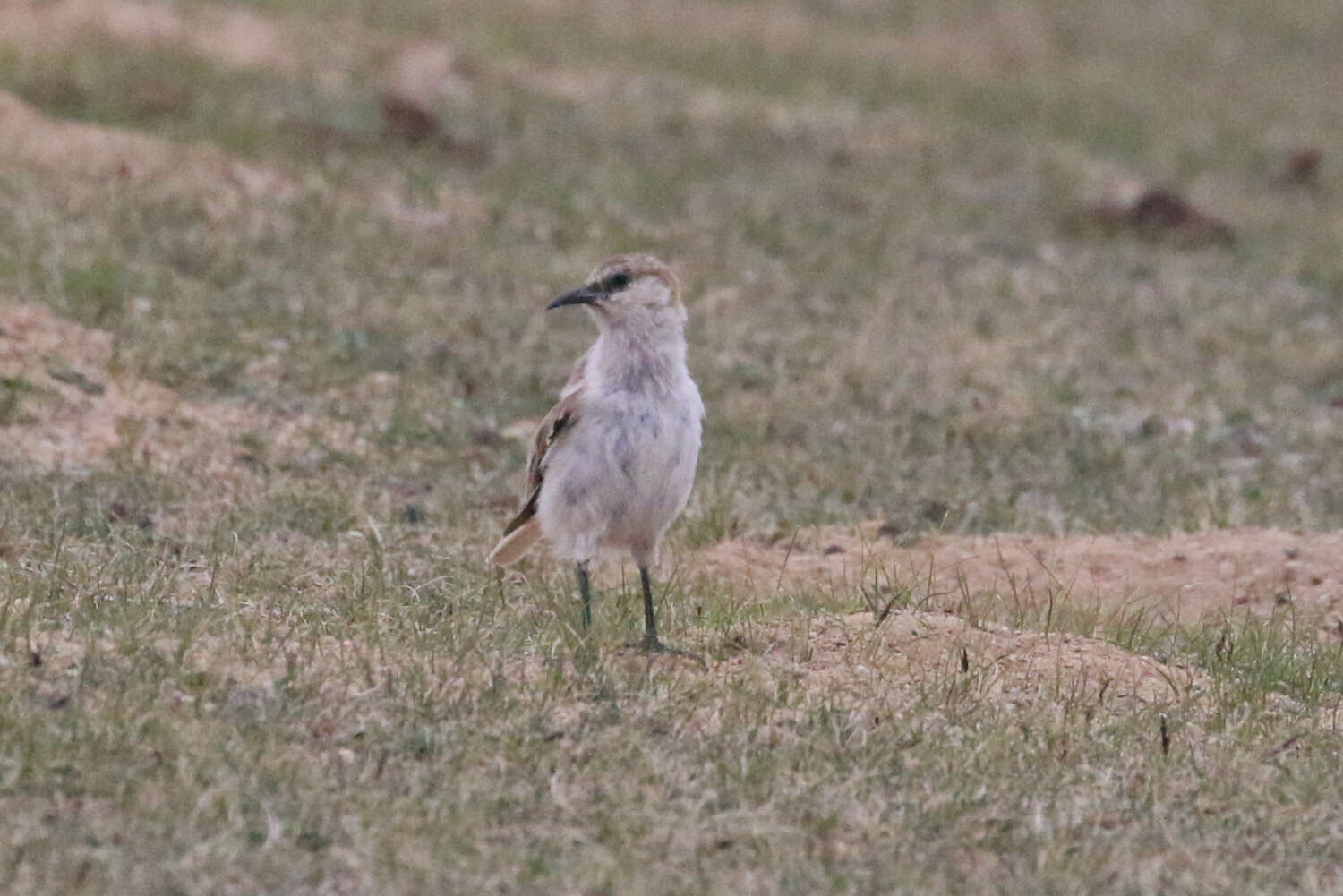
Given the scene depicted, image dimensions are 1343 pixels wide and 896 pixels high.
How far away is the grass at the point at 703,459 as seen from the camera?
5383 millimetres

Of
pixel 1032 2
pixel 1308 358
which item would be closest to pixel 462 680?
pixel 1308 358

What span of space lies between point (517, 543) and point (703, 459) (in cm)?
306

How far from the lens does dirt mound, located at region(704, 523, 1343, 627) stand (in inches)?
328

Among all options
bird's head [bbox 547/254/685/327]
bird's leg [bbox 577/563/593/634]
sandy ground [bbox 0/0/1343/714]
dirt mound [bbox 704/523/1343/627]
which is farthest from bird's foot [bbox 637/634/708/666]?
dirt mound [bbox 704/523/1343/627]

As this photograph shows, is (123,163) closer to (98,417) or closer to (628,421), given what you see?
(98,417)

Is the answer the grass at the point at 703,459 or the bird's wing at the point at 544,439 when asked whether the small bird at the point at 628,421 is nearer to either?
the bird's wing at the point at 544,439

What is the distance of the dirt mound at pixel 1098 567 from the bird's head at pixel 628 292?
1.52 metres

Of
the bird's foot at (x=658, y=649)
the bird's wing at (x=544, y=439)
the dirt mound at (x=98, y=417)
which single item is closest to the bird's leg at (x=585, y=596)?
the bird's foot at (x=658, y=649)

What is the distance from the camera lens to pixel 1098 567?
882 centimetres

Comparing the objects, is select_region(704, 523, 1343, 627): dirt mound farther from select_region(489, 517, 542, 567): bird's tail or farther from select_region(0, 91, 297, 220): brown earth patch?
select_region(0, 91, 297, 220): brown earth patch

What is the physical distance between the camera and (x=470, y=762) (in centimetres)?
563

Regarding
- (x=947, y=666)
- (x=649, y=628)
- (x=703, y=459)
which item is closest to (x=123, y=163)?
(x=703, y=459)

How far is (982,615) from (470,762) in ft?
8.26

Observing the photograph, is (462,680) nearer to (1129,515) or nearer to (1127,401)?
(1129,515)
